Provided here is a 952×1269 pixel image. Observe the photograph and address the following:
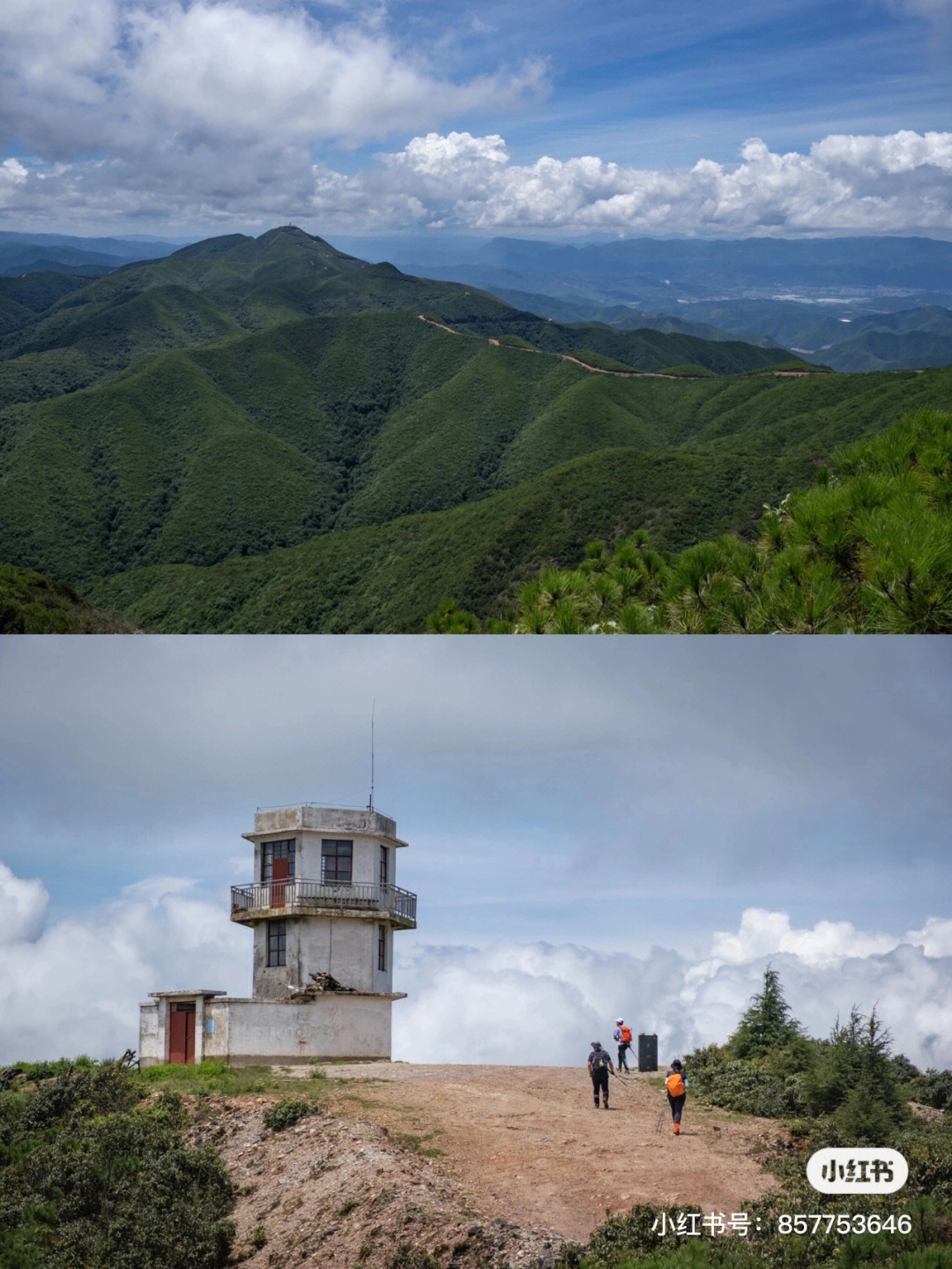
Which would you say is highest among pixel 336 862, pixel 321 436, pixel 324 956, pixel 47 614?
pixel 321 436

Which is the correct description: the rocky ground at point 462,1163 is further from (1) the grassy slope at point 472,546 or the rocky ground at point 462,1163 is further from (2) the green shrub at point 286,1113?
(1) the grassy slope at point 472,546

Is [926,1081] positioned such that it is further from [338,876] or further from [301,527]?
[301,527]

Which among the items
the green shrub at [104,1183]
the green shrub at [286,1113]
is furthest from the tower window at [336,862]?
the green shrub at [104,1183]

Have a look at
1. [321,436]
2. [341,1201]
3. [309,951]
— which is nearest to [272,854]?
[309,951]

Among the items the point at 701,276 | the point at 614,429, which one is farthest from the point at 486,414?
the point at 701,276

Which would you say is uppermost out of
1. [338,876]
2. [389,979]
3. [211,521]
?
[211,521]

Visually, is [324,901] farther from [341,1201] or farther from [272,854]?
[341,1201]

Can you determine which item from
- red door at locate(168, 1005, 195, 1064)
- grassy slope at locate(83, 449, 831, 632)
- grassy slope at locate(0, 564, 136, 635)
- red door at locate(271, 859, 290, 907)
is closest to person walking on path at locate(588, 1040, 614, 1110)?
red door at locate(271, 859, 290, 907)
